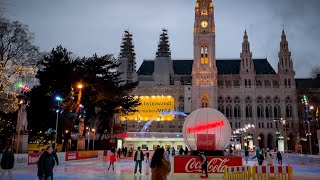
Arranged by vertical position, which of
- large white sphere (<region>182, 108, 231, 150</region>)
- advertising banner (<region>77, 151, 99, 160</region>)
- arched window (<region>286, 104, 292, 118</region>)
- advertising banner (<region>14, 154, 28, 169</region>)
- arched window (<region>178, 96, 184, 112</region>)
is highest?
arched window (<region>178, 96, 184, 112</region>)

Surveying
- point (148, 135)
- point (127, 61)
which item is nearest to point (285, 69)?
point (127, 61)

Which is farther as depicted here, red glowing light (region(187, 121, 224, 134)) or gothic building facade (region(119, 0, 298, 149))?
gothic building facade (region(119, 0, 298, 149))

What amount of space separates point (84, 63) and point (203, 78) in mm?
53473

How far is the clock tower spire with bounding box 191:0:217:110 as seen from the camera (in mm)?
99125

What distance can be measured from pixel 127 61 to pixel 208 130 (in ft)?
285

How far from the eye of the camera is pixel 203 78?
9994cm

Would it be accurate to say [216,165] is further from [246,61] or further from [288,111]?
[288,111]

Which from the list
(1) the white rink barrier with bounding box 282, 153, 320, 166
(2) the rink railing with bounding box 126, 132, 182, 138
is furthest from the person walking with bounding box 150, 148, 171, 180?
(2) the rink railing with bounding box 126, 132, 182, 138

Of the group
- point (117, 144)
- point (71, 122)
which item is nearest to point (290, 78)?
point (117, 144)

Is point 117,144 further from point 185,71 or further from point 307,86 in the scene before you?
point 307,86

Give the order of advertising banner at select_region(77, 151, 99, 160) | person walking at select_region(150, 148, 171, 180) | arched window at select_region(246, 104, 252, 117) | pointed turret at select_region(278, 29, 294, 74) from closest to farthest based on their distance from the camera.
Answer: person walking at select_region(150, 148, 171, 180), advertising banner at select_region(77, 151, 99, 160), arched window at select_region(246, 104, 252, 117), pointed turret at select_region(278, 29, 294, 74)

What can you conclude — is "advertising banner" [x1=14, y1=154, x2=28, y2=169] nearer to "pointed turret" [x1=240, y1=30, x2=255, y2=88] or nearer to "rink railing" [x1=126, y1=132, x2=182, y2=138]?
"rink railing" [x1=126, y1=132, x2=182, y2=138]

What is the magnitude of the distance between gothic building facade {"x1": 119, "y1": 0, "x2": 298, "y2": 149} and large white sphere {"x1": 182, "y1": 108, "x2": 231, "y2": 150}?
74571mm

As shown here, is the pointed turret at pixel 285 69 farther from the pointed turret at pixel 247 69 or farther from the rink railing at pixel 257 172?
the rink railing at pixel 257 172
